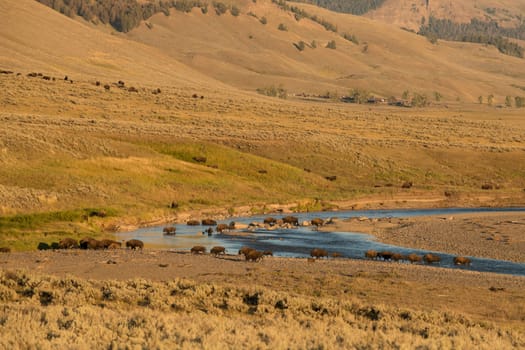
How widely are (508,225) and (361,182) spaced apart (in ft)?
77.5

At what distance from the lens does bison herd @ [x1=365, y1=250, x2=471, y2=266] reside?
36.2 m

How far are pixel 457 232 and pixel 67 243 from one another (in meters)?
18.4

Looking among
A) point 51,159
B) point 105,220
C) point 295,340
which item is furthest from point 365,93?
point 295,340

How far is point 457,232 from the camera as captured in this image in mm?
46281

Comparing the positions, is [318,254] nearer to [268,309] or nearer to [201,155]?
[268,309]

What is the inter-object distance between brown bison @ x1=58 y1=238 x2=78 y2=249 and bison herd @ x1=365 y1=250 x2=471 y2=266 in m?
11.8

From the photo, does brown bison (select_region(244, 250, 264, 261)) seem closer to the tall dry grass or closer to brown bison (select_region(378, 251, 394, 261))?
brown bison (select_region(378, 251, 394, 261))

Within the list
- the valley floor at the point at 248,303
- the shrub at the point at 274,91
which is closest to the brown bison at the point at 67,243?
the valley floor at the point at 248,303

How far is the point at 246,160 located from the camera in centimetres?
7088

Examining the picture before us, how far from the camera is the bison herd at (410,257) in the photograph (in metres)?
→ 36.2

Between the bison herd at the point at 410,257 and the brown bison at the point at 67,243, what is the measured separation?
11.8 metres

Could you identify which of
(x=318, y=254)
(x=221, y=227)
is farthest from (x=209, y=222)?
(x=318, y=254)

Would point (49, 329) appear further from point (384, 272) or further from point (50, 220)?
point (50, 220)

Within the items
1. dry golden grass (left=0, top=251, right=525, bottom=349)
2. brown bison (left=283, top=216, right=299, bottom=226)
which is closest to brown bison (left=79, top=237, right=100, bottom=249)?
dry golden grass (left=0, top=251, right=525, bottom=349)
